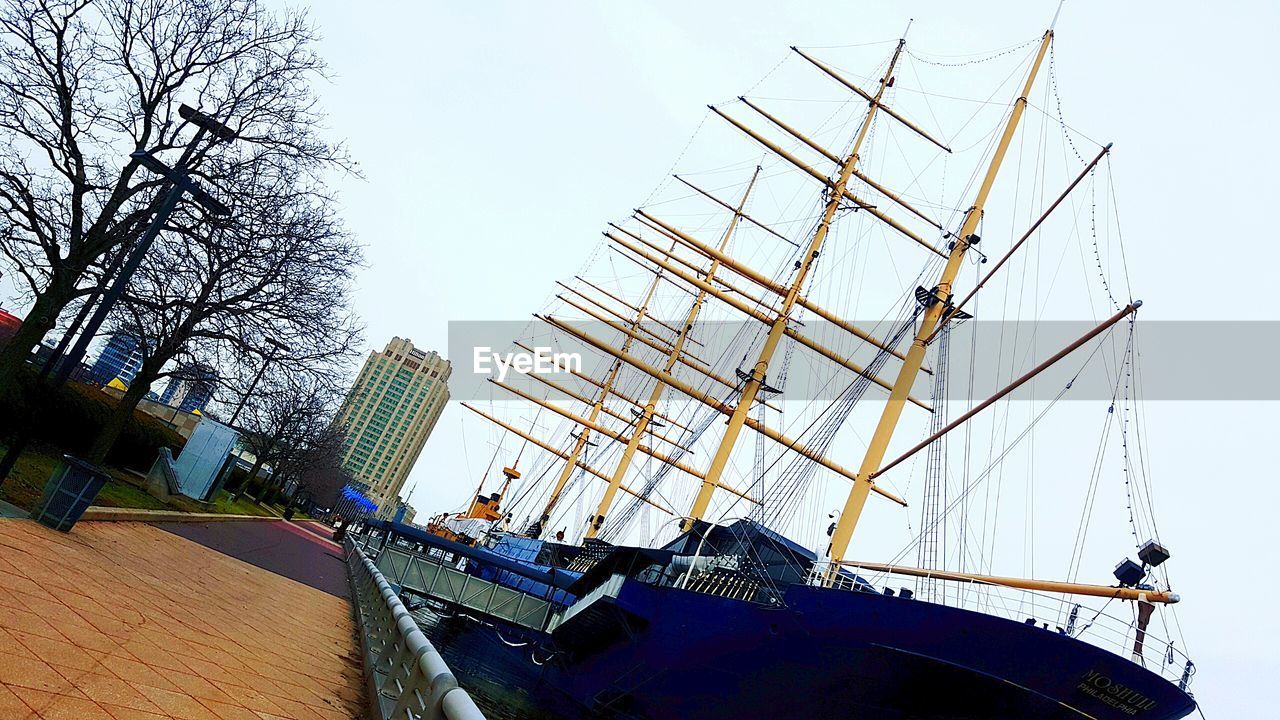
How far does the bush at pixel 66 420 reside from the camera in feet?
69.4

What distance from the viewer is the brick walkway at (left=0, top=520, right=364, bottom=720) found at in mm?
5277

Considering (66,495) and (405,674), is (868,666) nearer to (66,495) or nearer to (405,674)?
(405,674)

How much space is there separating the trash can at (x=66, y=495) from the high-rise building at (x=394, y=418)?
158 metres

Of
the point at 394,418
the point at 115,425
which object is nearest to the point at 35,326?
the point at 115,425

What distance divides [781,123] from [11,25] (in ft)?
87.3

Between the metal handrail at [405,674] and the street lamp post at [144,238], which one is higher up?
the street lamp post at [144,238]

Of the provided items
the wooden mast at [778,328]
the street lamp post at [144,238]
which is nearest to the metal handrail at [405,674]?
the street lamp post at [144,238]

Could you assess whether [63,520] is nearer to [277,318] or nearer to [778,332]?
[277,318]

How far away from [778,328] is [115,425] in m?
22.8

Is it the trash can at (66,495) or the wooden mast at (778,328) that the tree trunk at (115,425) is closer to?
the trash can at (66,495)

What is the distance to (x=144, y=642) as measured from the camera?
6945mm

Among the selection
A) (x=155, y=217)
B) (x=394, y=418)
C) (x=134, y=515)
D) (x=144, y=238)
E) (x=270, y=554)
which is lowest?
(x=270, y=554)

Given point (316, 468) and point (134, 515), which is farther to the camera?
point (316, 468)

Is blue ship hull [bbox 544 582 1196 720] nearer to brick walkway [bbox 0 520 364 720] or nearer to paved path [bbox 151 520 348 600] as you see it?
brick walkway [bbox 0 520 364 720]
